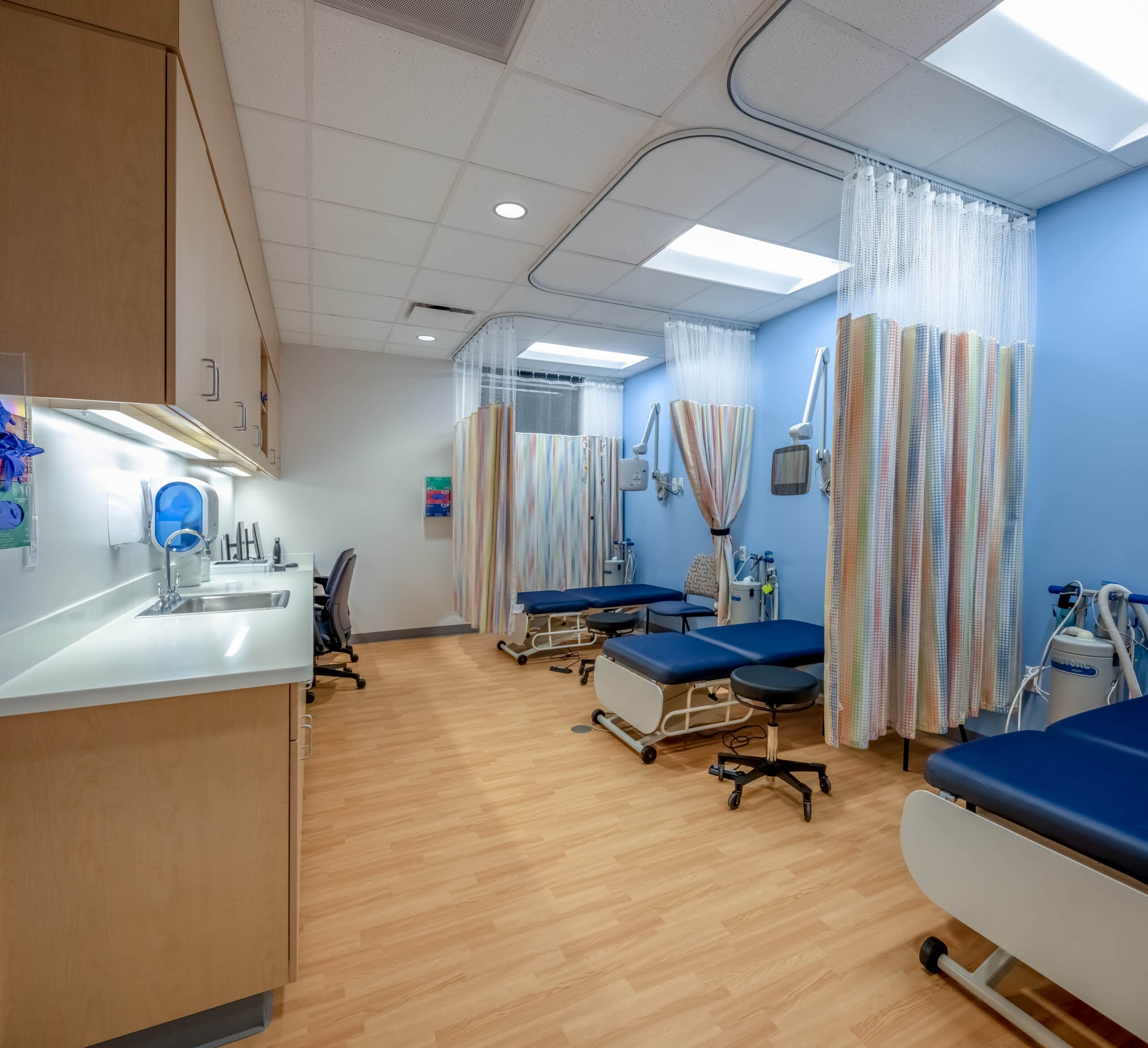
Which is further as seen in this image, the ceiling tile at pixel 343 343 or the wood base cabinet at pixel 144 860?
the ceiling tile at pixel 343 343

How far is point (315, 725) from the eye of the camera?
3.37 m

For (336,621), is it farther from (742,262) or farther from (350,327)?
(742,262)

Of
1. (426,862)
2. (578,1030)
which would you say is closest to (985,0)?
(578,1030)

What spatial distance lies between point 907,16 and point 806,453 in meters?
2.54

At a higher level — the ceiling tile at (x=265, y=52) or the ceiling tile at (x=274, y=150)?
the ceiling tile at (x=265, y=52)

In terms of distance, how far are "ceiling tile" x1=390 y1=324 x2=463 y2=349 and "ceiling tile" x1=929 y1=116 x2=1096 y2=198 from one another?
3.40 m

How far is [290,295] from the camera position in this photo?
3.80m

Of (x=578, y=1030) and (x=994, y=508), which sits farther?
(x=994, y=508)

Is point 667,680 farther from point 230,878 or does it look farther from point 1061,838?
point 230,878

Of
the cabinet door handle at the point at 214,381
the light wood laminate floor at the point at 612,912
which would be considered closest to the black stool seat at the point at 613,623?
the light wood laminate floor at the point at 612,912

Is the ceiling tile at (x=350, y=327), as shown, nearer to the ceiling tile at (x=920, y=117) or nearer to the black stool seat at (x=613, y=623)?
the black stool seat at (x=613, y=623)

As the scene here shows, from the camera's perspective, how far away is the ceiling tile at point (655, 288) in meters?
3.50

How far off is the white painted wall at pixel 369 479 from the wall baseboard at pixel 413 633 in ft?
0.12

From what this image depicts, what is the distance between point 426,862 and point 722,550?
302 cm
